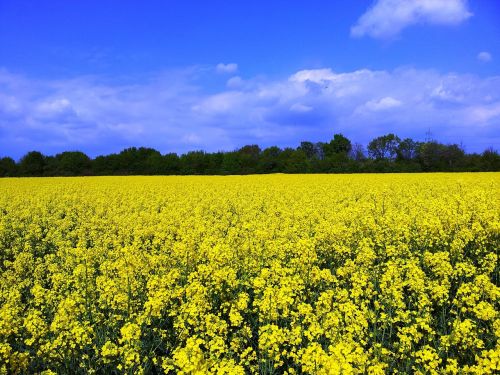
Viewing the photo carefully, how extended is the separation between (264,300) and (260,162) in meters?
66.6

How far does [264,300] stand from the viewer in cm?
630

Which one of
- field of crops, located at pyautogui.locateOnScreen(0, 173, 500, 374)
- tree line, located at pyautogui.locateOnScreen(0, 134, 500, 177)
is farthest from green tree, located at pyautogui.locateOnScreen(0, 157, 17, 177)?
field of crops, located at pyautogui.locateOnScreen(0, 173, 500, 374)

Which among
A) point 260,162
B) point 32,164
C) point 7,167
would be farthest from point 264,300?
point 7,167

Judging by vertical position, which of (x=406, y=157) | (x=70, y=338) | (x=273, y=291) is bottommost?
(x=70, y=338)

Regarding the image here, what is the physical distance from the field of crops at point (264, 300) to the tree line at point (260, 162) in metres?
54.5

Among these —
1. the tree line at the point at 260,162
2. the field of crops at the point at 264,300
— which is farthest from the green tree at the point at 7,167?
the field of crops at the point at 264,300

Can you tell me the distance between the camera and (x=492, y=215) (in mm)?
11828

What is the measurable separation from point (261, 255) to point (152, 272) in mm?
2553

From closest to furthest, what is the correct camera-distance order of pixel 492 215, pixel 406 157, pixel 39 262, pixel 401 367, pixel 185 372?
1. pixel 185 372
2. pixel 401 367
3. pixel 39 262
4. pixel 492 215
5. pixel 406 157

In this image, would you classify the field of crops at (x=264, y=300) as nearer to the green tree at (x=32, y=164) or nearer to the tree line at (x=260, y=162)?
the tree line at (x=260, y=162)

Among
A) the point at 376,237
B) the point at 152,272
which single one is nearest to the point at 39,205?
the point at 152,272

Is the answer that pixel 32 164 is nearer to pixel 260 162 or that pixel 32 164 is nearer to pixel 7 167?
pixel 7 167

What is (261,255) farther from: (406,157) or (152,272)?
(406,157)

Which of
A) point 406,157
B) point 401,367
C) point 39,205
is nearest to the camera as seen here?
point 401,367
